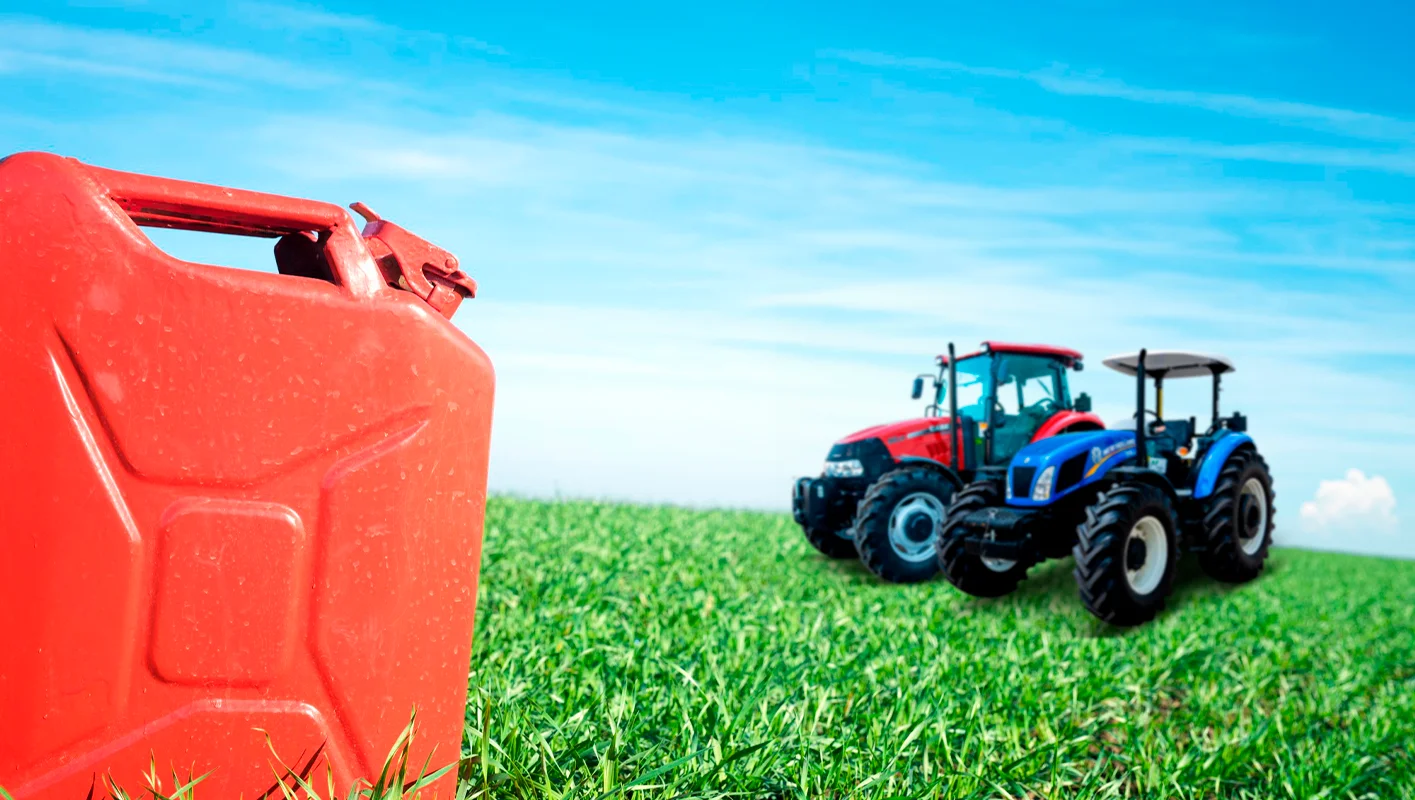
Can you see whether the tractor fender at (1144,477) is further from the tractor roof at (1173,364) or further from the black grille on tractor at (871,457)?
the black grille on tractor at (871,457)

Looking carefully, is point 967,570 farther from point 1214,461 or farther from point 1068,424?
point 1214,461

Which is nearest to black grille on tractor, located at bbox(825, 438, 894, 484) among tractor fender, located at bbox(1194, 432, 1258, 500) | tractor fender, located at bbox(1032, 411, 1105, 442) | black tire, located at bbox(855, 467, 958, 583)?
black tire, located at bbox(855, 467, 958, 583)

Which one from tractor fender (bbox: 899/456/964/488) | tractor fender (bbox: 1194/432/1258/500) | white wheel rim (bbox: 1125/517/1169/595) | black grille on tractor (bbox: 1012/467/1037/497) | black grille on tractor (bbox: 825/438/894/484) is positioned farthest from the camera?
black grille on tractor (bbox: 825/438/894/484)

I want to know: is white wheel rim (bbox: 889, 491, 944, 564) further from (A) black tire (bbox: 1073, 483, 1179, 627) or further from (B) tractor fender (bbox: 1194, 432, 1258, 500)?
(B) tractor fender (bbox: 1194, 432, 1258, 500)

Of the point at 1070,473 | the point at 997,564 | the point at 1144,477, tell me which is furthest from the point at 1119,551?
the point at 997,564

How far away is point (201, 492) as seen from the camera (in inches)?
72.1

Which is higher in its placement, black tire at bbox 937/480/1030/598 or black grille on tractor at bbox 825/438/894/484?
black grille on tractor at bbox 825/438/894/484

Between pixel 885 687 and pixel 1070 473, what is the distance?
3188mm

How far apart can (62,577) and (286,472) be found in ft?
1.45

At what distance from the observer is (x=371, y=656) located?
1950mm

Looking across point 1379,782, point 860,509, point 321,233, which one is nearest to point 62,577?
point 321,233

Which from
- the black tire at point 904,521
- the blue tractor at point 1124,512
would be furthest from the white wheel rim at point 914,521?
the blue tractor at point 1124,512

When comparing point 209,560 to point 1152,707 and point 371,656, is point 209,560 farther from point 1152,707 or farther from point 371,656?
point 1152,707

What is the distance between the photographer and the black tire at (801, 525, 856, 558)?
851 cm
